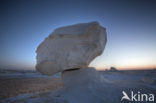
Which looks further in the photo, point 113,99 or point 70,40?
point 70,40

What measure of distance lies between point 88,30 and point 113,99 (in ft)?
14.5

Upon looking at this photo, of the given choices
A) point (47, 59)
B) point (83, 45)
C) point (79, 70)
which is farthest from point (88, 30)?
point (47, 59)

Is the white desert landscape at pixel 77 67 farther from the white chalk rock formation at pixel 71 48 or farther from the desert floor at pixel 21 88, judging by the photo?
the desert floor at pixel 21 88

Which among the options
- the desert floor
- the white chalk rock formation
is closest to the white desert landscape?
the white chalk rock formation

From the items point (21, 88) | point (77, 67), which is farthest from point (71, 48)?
point (21, 88)

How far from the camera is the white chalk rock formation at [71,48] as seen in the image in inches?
263

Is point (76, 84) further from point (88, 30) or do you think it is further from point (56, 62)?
point (88, 30)

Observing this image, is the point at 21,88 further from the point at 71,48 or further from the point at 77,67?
the point at 71,48

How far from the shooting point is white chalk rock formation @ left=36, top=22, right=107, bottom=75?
667 centimetres

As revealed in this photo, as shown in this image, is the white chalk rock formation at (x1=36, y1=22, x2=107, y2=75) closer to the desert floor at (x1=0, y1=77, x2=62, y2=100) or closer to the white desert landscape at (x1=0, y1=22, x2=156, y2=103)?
the white desert landscape at (x1=0, y1=22, x2=156, y2=103)

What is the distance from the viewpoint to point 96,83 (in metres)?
6.46

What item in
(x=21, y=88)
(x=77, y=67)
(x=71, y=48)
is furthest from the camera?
(x=21, y=88)

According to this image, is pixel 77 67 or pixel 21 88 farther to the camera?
pixel 21 88

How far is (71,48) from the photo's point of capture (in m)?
6.71
